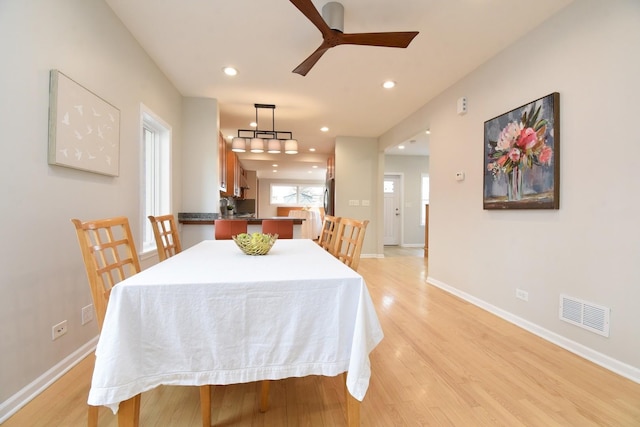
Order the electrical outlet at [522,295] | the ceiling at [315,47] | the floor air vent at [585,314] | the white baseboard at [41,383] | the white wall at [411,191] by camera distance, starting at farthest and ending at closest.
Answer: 1. the white wall at [411,191]
2. the electrical outlet at [522,295]
3. the ceiling at [315,47]
4. the floor air vent at [585,314]
5. the white baseboard at [41,383]

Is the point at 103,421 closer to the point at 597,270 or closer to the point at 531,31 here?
the point at 597,270

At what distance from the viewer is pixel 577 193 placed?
6.53ft

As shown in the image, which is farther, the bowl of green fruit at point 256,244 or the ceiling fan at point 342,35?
the ceiling fan at point 342,35

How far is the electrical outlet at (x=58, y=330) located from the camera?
161cm

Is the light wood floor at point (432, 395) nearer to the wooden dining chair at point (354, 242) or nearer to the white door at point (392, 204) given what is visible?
the wooden dining chair at point (354, 242)

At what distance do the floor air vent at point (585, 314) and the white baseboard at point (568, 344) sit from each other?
0.15 meters

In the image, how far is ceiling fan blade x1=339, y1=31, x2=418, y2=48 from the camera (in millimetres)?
1951

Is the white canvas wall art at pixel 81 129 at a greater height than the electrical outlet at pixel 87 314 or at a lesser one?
greater

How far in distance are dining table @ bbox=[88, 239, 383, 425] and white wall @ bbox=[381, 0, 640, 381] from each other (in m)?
1.77

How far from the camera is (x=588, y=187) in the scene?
192cm

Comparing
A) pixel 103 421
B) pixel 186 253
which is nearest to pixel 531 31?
pixel 186 253

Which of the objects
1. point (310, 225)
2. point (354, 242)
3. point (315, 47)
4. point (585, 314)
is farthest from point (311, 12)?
point (310, 225)

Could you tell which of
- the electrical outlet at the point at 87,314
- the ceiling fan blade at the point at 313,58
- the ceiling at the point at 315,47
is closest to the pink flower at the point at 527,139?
the ceiling at the point at 315,47

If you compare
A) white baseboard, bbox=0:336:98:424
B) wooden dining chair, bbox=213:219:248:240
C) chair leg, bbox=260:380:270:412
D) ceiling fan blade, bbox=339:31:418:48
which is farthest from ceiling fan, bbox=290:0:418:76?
white baseboard, bbox=0:336:98:424
